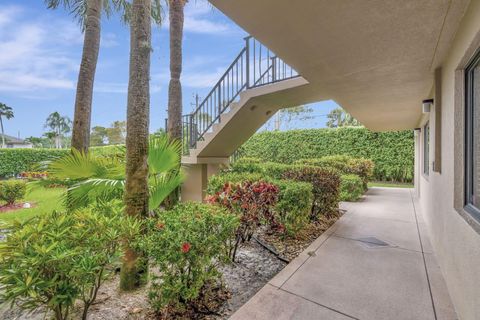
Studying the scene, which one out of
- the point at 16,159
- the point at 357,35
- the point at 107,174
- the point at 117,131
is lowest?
the point at 107,174

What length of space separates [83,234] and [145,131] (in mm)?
1300

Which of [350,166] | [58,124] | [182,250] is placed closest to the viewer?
[182,250]

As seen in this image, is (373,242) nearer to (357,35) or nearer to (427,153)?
(427,153)

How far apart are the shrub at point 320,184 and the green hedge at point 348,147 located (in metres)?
7.16

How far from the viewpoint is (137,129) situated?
2.71m

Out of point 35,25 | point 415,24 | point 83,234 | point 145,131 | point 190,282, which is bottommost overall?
point 190,282

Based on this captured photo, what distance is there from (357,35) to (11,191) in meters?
11.6

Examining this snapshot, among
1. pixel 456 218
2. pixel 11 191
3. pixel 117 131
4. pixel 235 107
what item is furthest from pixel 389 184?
pixel 117 131

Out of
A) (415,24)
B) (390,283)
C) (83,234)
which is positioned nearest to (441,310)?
(390,283)

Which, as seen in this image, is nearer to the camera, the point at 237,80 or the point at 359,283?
the point at 359,283

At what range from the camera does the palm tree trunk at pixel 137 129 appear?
8.65 ft

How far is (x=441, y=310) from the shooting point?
240 cm

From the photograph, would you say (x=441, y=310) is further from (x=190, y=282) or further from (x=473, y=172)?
(x=190, y=282)

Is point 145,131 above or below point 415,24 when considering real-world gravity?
below
